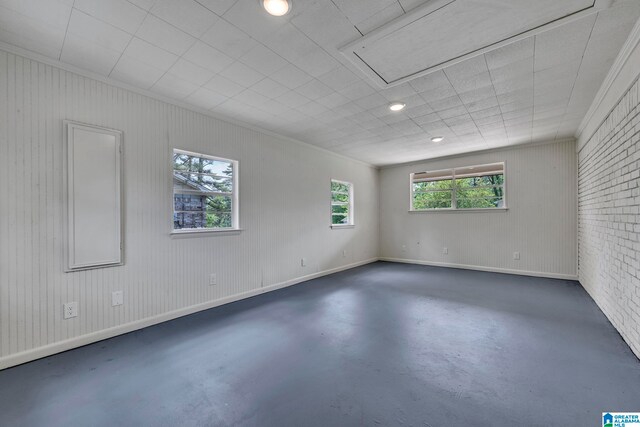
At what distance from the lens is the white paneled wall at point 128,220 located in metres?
2.27

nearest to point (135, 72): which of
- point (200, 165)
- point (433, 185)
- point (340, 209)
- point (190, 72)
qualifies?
point (190, 72)

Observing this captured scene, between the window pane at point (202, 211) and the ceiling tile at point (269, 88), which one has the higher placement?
the ceiling tile at point (269, 88)

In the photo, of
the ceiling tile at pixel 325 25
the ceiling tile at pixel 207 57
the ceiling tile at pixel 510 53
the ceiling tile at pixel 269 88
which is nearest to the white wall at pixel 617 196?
the ceiling tile at pixel 510 53

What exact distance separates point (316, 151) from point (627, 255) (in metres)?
4.47

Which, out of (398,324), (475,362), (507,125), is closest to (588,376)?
(475,362)

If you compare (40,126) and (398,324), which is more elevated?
(40,126)

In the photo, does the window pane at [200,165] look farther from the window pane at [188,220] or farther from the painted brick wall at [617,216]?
the painted brick wall at [617,216]

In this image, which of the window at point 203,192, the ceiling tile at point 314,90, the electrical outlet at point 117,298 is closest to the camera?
the electrical outlet at point 117,298

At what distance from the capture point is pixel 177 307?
3287 mm

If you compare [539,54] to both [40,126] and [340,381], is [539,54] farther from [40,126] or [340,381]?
[40,126]

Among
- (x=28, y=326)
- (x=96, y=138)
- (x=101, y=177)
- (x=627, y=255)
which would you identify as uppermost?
(x=96, y=138)

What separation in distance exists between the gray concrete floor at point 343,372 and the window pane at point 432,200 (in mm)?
3299

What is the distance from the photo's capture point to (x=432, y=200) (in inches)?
263

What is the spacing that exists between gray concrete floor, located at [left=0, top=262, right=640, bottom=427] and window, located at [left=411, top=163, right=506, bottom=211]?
2860 millimetres
